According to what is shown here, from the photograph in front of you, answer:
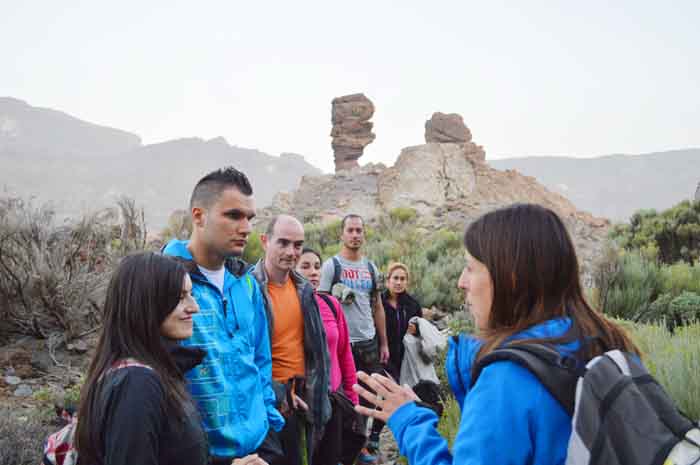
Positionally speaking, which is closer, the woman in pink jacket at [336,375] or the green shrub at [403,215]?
the woman in pink jacket at [336,375]

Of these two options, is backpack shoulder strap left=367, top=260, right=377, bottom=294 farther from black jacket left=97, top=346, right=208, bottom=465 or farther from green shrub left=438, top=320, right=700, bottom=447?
black jacket left=97, top=346, right=208, bottom=465

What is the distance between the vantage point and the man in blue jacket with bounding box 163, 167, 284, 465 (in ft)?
8.50

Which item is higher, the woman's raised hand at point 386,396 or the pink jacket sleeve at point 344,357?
the woman's raised hand at point 386,396

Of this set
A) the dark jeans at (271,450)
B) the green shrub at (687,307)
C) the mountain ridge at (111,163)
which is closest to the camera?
the dark jeans at (271,450)

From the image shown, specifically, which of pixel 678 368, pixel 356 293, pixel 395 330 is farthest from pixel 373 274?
pixel 678 368

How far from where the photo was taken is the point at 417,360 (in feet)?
18.5

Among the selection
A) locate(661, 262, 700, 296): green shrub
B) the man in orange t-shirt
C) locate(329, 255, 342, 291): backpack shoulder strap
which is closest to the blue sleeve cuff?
the man in orange t-shirt

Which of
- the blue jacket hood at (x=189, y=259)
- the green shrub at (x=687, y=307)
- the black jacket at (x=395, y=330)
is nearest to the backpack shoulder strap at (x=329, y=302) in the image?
the blue jacket hood at (x=189, y=259)

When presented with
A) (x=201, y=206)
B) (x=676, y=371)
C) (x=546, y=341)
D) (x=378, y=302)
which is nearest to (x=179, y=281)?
(x=201, y=206)

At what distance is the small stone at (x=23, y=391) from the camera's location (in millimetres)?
5766

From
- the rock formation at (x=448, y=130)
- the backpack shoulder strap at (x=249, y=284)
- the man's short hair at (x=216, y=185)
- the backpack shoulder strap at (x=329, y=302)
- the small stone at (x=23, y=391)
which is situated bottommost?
the small stone at (x=23, y=391)

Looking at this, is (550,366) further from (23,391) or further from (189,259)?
(23,391)

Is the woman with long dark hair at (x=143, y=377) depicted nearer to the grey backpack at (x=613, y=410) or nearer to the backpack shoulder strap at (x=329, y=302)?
the grey backpack at (x=613, y=410)

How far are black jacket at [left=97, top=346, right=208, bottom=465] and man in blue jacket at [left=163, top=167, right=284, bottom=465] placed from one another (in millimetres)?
538
